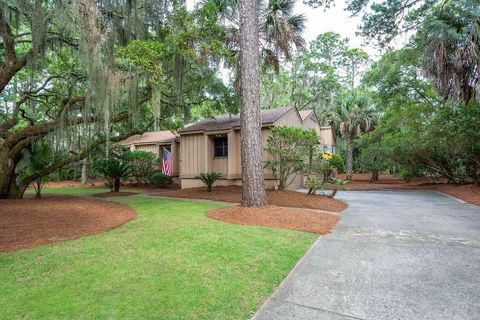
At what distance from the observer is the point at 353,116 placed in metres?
18.0

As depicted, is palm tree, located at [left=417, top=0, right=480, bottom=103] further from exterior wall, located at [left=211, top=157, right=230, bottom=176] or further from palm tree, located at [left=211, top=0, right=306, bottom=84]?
exterior wall, located at [left=211, top=157, right=230, bottom=176]

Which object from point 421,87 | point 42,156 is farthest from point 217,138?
point 421,87

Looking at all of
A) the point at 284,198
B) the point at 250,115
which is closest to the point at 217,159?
the point at 284,198

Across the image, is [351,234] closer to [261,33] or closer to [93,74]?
[93,74]

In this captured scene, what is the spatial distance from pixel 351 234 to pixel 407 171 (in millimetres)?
12804

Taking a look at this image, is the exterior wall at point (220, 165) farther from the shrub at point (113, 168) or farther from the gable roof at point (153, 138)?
the gable roof at point (153, 138)

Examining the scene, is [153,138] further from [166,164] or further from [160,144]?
[166,164]

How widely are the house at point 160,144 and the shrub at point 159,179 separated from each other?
88cm

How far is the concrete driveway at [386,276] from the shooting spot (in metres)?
2.38

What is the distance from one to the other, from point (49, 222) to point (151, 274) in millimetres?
3983

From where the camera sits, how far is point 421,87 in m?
13.0

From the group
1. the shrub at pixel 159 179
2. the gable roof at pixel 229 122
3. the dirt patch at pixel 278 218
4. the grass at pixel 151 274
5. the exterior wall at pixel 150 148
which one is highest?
the gable roof at pixel 229 122

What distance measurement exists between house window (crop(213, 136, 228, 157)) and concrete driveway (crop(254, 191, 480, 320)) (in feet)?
24.9

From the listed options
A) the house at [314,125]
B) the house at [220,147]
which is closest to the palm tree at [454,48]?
the house at [314,125]
